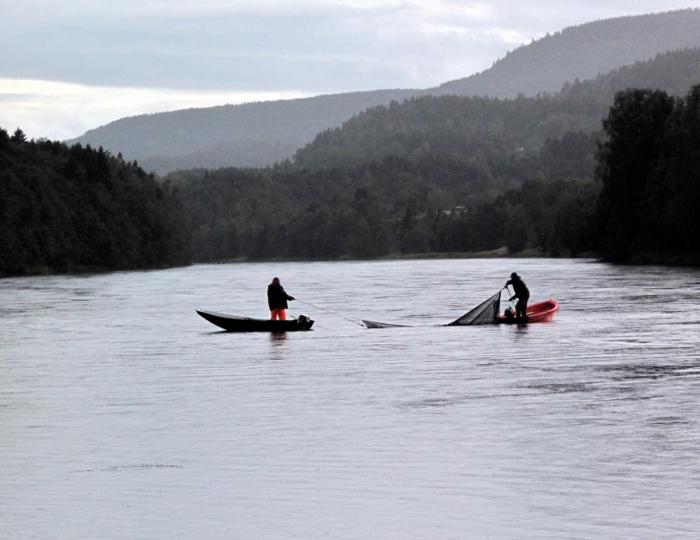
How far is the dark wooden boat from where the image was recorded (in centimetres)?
5631

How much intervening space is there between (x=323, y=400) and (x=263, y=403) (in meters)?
1.35

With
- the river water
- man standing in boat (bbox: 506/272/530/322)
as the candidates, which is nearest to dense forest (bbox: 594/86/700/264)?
man standing in boat (bbox: 506/272/530/322)

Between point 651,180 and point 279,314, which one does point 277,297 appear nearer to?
point 279,314

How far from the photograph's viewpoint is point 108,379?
39219 millimetres

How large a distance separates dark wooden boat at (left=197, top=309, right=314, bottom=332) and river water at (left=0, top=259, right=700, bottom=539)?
0.53m

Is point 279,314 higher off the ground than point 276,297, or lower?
lower

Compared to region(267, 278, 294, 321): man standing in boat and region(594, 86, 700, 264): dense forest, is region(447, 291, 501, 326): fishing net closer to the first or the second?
region(267, 278, 294, 321): man standing in boat

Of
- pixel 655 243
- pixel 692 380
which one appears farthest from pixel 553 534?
pixel 655 243

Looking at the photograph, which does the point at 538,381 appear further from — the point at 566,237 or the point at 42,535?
the point at 566,237

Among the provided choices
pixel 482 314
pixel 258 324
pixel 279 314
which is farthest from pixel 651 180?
pixel 258 324

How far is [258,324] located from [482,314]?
8.88m

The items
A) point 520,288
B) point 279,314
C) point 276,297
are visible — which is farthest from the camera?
point 279,314

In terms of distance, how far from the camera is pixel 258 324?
56.9 metres

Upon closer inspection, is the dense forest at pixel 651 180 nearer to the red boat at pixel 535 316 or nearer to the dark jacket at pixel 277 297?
the red boat at pixel 535 316
